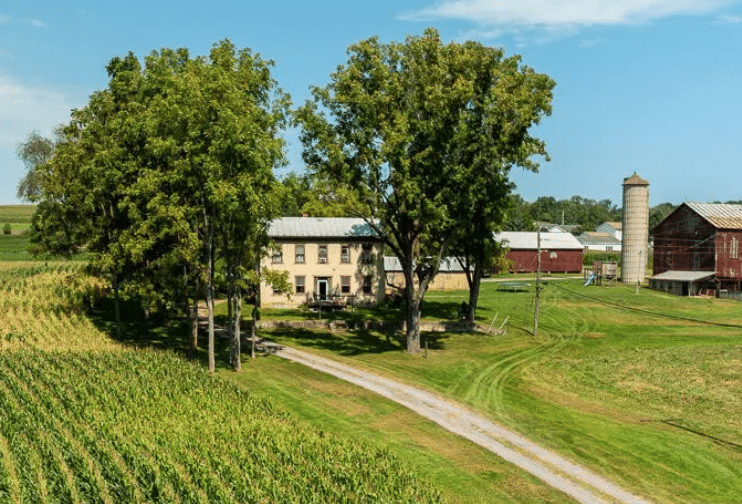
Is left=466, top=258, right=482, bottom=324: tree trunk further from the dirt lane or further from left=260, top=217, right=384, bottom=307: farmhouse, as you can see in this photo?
the dirt lane

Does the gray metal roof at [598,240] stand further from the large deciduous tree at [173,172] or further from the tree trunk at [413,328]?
the large deciduous tree at [173,172]

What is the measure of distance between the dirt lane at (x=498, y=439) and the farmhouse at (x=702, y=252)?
52493 millimetres

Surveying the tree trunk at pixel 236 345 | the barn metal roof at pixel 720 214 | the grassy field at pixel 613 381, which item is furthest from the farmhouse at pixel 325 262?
the barn metal roof at pixel 720 214

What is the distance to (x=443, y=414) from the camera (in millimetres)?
28031

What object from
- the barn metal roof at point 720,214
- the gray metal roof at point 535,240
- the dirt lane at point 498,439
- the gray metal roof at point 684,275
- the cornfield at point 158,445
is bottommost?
the dirt lane at point 498,439

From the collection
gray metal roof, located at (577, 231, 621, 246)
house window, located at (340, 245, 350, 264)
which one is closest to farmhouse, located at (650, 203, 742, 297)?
house window, located at (340, 245, 350, 264)

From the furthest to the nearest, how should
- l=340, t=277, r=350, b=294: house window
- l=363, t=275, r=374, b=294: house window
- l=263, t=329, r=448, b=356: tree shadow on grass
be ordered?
l=363, t=275, r=374, b=294: house window, l=340, t=277, r=350, b=294: house window, l=263, t=329, r=448, b=356: tree shadow on grass

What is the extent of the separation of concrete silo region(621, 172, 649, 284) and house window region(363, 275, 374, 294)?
3887 cm

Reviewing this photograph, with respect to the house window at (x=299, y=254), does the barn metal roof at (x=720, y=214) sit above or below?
above

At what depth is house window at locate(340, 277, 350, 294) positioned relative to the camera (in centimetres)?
5919

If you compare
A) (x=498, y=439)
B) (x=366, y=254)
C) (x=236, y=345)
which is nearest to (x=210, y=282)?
(x=236, y=345)

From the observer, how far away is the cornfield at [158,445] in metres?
17.9

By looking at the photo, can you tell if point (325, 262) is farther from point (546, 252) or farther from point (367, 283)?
point (546, 252)

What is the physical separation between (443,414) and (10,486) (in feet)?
52.4
